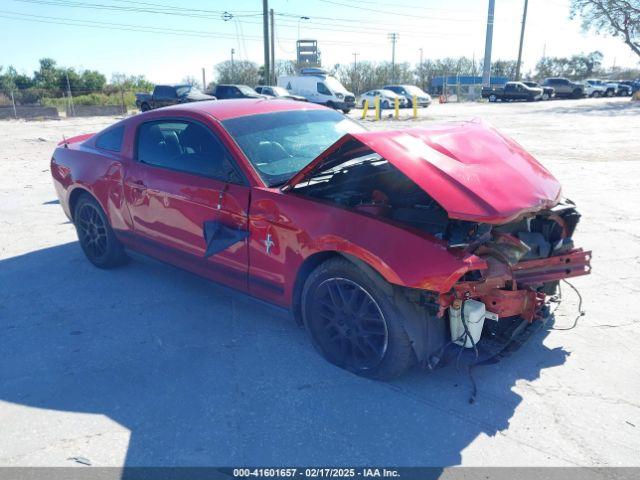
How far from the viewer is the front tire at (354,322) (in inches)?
113

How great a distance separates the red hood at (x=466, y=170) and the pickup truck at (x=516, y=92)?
41510 millimetres

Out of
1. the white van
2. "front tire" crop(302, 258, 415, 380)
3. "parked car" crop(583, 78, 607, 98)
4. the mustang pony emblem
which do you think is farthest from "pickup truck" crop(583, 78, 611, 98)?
"front tire" crop(302, 258, 415, 380)

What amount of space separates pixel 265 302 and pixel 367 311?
870 millimetres

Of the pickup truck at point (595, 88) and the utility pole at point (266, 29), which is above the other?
the utility pole at point (266, 29)

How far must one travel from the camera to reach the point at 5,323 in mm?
4012

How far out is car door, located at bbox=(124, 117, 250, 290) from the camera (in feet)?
11.7

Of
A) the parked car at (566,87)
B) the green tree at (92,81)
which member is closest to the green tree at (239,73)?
the green tree at (92,81)

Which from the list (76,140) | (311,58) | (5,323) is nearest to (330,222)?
(5,323)

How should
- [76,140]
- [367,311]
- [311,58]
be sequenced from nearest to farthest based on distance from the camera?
[367,311] → [76,140] → [311,58]

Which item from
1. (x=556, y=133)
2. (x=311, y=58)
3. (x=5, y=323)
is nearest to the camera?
(x=5, y=323)

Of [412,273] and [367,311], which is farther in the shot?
[367,311]

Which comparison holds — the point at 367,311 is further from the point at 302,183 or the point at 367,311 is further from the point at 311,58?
the point at 311,58

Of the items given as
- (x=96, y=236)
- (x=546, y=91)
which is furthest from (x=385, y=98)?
(x=96, y=236)

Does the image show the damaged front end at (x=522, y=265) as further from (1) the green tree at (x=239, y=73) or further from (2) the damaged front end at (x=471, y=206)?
(1) the green tree at (x=239, y=73)
